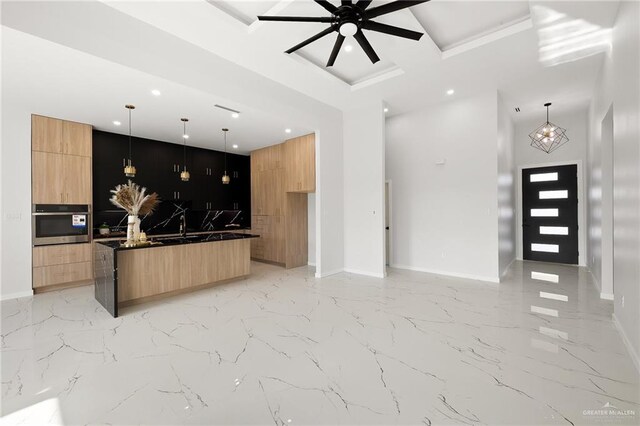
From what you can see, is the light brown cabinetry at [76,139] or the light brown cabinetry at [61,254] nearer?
the light brown cabinetry at [61,254]

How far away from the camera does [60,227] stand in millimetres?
4715

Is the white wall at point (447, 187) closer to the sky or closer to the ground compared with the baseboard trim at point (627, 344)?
closer to the sky

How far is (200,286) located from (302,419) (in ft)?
11.4

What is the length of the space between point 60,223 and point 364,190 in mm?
5421

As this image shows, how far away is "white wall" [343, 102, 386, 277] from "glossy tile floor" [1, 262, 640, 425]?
1.44 m

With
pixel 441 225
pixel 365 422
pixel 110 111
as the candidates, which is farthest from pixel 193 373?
pixel 441 225

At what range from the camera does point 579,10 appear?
9.61 ft

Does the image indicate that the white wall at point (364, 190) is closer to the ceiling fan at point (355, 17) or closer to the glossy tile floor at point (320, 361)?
the glossy tile floor at point (320, 361)

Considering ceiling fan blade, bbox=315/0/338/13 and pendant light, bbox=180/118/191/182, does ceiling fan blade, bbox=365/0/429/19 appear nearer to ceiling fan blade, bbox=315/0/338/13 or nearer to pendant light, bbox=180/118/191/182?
ceiling fan blade, bbox=315/0/338/13

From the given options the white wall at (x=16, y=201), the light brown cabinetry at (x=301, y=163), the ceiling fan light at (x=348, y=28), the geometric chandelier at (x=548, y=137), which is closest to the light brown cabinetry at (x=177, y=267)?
the light brown cabinetry at (x=301, y=163)

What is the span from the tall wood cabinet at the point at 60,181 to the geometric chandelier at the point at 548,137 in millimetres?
9649

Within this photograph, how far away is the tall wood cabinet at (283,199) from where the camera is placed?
596cm

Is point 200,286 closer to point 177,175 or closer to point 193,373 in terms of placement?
point 193,373

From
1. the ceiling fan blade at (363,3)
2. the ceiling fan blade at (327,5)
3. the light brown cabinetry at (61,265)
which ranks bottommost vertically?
the light brown cabinetry at (61,265)
